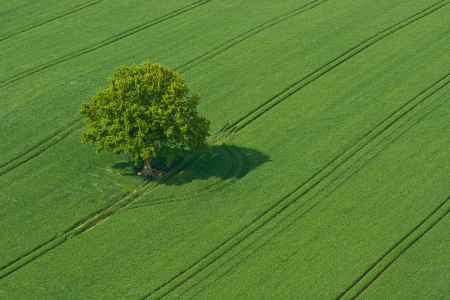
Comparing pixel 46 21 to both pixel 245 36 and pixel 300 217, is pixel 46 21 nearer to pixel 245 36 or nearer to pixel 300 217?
pixel 245 36

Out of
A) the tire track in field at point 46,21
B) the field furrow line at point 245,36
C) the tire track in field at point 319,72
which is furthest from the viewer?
the tire track in field at point 46,21

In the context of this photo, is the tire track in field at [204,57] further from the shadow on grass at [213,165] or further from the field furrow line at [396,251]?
the field furrow line at [396,251]

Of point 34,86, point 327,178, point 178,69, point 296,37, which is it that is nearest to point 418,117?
point 327,178

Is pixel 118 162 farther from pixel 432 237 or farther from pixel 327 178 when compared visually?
pixel 432 237

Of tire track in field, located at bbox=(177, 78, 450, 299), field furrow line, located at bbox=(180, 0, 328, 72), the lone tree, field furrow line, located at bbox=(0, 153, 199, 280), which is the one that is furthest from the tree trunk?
field furrow line, located at bbox=(180, 0, 328, 72)

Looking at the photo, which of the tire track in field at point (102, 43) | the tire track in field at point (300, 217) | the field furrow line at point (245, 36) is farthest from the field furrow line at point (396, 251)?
the tire track in field at point (102, 43)

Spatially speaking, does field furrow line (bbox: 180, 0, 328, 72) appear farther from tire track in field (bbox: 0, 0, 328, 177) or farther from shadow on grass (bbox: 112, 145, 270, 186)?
shadow on grass (bbox: 112, 145, 270, 186)
